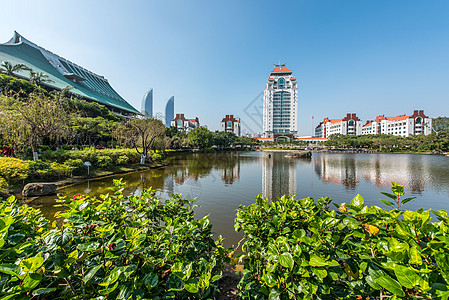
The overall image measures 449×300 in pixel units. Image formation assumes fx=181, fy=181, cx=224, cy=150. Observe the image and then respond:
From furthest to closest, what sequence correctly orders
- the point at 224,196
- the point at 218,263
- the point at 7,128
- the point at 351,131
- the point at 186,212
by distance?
the point at 351,131
the point at 7,128
the point at 224,196
the point at 186,212
the point at 218,263

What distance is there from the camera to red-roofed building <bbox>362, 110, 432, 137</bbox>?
210 ft

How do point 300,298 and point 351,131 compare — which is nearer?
point 300,298

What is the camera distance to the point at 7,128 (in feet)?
34.8

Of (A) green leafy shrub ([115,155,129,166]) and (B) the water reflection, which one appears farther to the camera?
(A) green leafy shrub ([115,155,129,166])

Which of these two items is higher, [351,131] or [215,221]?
[351,131]

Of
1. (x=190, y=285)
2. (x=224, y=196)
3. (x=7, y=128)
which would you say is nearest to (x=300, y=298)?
(x=190, y=285)

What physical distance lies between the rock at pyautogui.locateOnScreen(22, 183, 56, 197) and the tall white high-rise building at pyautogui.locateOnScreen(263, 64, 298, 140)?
7253cm

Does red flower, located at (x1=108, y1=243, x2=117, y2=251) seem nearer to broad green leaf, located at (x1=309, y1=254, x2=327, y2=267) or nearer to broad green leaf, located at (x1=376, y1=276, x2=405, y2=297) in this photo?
broad green leaf, located at (x1=309, y1=254, x2=327, y2=267)

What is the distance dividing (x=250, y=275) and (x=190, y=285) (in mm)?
650

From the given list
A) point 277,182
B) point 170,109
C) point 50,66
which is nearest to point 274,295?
point 277,182

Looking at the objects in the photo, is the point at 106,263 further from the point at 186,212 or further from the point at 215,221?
the point at 215,221

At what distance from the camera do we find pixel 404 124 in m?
66.8

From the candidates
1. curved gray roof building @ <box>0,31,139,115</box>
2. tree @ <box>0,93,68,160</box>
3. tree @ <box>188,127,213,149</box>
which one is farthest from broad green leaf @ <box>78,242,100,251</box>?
curved gray roof building @ <box>0,31,139,115</box>

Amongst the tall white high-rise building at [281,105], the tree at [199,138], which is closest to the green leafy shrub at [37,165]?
the tree at [199,138]
